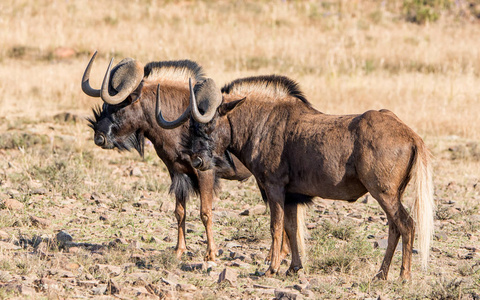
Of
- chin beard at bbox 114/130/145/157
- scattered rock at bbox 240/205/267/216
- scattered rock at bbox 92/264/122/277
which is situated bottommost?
scattered rock at bbox 92/264/122/277

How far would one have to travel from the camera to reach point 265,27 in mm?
24984

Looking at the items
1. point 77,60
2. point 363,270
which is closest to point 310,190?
point 363,270

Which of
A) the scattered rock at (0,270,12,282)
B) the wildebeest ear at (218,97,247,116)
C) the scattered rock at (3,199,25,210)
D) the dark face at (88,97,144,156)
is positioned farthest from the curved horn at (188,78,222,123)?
the scattered rock at (3,199,25,210)

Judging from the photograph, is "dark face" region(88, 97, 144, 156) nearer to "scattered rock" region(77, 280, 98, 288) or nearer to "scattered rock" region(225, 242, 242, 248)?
"scattered rock" region(225, 242, 242, 248)

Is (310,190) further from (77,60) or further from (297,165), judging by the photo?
(77,60)

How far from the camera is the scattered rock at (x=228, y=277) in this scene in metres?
6.61

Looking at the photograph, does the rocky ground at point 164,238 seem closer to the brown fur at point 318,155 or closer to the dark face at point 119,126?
the brown fur at point 318,155

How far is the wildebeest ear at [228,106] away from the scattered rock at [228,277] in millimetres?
1754

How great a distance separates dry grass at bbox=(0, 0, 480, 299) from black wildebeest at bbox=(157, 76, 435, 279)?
59cm

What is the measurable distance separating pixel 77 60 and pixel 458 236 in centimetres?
1496

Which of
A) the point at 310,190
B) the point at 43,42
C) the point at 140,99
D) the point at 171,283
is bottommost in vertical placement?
the point at 171,283

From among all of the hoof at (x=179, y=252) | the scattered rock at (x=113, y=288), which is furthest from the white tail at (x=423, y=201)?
the scattered rock at (x=113, y=288)

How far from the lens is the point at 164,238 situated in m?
8.53

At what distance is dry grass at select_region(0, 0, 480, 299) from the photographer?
7223 millimetres
